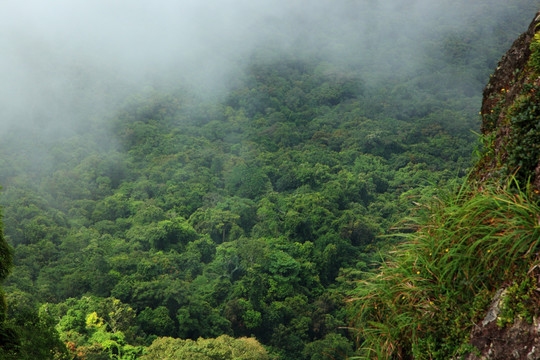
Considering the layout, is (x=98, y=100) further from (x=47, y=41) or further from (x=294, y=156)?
(x=294, y=156)

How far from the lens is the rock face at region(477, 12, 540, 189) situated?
2.44 metres

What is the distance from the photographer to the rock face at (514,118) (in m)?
2.44

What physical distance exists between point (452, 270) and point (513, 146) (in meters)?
0.77

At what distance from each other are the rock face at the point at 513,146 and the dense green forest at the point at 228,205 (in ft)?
1.20

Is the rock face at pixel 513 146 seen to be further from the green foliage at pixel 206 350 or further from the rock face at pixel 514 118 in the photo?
the green foliage at pixel 206 350

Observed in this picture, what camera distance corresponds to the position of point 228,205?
37125 mm

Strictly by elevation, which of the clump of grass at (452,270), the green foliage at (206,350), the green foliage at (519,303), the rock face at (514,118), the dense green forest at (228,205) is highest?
the dense green forest at (228,205)

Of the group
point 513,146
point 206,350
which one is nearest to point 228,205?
point 206,350

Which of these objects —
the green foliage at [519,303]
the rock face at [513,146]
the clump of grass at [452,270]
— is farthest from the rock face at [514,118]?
the green foliage at [519,303]

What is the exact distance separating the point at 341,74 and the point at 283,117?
17.8 m

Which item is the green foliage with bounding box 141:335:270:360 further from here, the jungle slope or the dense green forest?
the jungle slope

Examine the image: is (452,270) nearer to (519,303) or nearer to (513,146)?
(519,303)

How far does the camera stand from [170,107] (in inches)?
2438

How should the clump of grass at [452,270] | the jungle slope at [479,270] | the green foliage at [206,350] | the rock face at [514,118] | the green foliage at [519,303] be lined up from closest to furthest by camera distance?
the green foliage at [519,303]
the jungle slope at [479,270]
the clump of grass at [452,270]
the rock face at [514,118]
the green foliage at [206,350]
